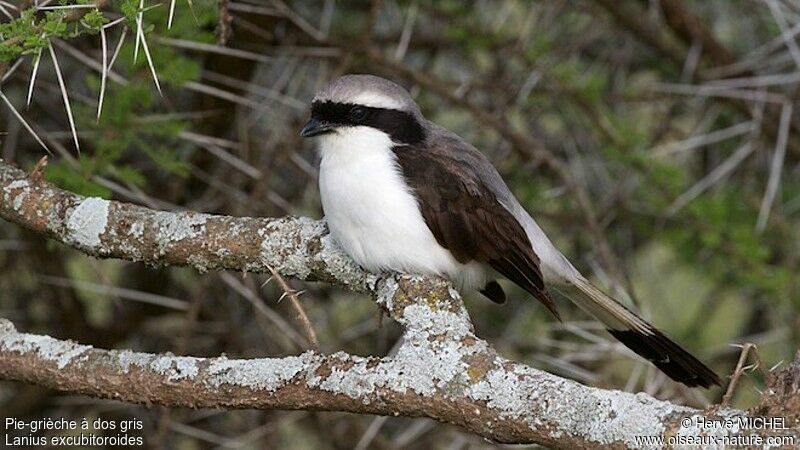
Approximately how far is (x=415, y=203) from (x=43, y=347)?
108 cm

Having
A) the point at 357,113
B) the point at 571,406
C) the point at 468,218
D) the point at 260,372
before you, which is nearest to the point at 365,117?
the point at 357,113

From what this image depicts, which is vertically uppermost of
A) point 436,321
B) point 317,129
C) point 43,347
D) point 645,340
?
point 317,129

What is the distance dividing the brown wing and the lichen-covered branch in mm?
294

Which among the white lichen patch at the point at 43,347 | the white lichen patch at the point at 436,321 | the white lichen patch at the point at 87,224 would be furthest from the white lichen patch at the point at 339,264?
the white lichen patch at the point at 43,347

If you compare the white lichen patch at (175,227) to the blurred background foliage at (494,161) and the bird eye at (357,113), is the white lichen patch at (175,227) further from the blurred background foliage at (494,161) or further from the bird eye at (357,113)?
the blurred background foliage at (494,161)

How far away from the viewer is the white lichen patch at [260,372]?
2516mm

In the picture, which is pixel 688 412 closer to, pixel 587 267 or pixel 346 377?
pixel 346 377

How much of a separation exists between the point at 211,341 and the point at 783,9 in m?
2.71

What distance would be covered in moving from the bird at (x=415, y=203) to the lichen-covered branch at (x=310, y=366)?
0.11 m

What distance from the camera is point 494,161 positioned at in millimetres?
4871

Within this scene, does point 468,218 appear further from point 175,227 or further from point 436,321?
point 175,227

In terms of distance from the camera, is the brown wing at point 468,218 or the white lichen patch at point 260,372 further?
the brown wing at point 468,218

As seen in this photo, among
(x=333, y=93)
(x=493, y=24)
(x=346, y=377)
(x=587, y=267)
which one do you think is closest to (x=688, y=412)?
(x=346, y=377)

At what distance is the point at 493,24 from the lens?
17.6 feet
